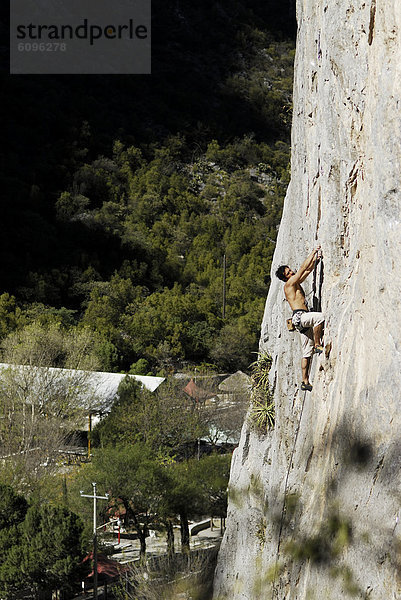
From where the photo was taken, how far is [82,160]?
6731cm

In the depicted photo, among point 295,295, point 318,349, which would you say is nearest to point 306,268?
point 295,295

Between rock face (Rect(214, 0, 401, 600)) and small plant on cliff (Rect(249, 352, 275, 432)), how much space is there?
20.4 inches

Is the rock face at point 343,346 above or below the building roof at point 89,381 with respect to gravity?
above

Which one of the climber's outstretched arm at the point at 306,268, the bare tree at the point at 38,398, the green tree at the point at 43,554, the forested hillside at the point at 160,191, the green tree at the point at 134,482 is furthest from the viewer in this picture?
the forested hillside at the point at 160,191

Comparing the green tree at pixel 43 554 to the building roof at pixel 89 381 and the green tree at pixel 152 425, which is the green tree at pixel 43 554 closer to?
the green tree at pixel 152 425

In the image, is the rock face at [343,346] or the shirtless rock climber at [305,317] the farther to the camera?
the shirtless rock climber at [305,317]

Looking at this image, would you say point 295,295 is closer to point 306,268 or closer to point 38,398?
point 306,268

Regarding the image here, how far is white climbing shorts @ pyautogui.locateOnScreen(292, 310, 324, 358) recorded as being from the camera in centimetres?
779

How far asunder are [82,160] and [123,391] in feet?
143

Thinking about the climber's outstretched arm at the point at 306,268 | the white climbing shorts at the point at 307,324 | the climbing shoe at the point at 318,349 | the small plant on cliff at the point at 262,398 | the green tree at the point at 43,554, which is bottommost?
the green tree at the point at 43,554

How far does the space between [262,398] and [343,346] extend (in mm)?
4464

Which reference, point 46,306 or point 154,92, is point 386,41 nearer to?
point 46,306

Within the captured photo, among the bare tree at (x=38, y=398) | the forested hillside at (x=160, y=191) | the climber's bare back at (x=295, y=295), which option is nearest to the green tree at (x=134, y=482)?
the bare tree at (x=38, y=398)

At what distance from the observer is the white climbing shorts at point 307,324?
779 cm
